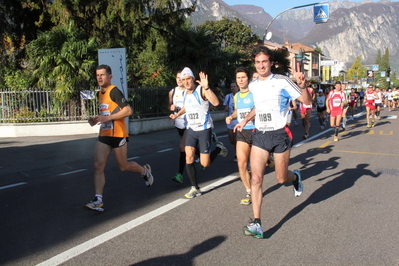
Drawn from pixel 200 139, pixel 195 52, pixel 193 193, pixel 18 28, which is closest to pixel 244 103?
pixel 200 139

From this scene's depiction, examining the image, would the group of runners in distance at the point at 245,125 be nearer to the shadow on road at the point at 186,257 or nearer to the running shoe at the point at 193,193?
the running shoe at the point at 193,193

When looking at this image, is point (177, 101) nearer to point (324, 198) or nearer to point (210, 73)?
point (324, 198)

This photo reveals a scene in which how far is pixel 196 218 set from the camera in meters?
4.84

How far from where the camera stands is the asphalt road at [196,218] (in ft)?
12.3

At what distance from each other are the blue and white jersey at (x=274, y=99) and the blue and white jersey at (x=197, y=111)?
4.51 ft

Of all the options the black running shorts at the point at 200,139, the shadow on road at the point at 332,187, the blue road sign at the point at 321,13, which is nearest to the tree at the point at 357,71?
the blue road sign at the point at 321,13

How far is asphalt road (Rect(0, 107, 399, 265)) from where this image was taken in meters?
3.76

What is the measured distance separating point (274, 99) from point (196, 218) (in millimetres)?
1666

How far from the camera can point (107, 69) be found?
521cm

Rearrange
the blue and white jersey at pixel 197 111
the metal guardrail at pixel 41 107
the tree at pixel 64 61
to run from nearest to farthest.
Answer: the blue and white jersey at pixel 197 111 < the metal guardrail at pixel 41 107 < the tree at pixel 64 61

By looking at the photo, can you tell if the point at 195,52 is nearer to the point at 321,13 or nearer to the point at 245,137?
the point at 321,13

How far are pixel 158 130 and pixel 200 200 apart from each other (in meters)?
10.4

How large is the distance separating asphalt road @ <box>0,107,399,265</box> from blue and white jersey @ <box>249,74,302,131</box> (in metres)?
1.15

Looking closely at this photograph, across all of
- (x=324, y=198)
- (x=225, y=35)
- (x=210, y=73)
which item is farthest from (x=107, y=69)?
(x=225, y=35)
